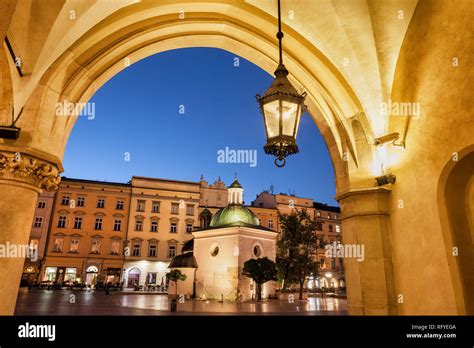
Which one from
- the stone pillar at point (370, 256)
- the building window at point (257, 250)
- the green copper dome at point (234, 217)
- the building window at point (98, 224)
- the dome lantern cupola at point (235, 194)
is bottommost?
the stone pillar at point (370, 256)

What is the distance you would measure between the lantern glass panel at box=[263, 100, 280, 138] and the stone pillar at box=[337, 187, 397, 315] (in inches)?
76.3

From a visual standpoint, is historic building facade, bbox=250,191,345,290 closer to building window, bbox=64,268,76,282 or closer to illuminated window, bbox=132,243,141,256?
illuminated window, bbox=132,243,141,256

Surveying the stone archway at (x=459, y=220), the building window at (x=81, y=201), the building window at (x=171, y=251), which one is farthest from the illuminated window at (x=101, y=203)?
the stone archway at (x=459, y=220)

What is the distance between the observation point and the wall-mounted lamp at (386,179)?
4.66 m

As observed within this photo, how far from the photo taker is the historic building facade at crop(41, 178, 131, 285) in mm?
37062

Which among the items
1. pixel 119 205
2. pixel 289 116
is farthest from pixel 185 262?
pixel 289 116

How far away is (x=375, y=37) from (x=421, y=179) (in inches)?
95.2

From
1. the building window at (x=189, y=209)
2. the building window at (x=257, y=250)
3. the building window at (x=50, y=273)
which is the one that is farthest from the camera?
the building window at (x=189, y=209)

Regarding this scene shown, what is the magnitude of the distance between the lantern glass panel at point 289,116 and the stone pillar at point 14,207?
10.5 ft

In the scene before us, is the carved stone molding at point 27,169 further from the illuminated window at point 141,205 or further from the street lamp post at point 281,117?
the illuminated window at point 141,205

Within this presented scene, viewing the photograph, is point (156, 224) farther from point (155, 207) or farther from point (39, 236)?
point (39, 236)

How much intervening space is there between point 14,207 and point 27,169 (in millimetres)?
498

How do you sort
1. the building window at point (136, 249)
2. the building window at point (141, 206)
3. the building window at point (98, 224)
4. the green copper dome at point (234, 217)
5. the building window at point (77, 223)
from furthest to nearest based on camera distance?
the building window at point (141, 206) < the building window at point (136, 249) < the building window at point (98, 224) < the building window at point (77, 223) < the green copper dome at point (234, 217)
